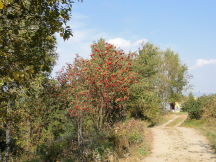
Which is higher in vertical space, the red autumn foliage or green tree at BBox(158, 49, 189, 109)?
green tree at BBox(158, 49, 189, 109)

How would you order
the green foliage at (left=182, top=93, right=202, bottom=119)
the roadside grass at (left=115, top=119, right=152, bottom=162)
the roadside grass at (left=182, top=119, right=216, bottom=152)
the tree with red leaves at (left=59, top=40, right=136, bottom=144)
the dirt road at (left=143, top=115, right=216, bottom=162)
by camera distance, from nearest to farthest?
the dirt road at (left=143, top=115, right=216, bottom=162)
the roadside grass at (left=115, top=119, right=152, bottom=162)
the tree with red leaves at (left=59, top=40, right=136, bottom=144)
the roadside grass at (left=182, top=119, right=216, bottom=152)
the green foliage at (left=182, top=93, right=202, bottom=119)

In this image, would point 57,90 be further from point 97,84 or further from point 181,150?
point 181,150

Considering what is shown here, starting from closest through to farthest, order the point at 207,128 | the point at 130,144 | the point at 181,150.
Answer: the point at 181,150 < the point at 130,144 < the point at 207,128

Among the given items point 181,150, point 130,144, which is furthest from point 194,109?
point 130,144

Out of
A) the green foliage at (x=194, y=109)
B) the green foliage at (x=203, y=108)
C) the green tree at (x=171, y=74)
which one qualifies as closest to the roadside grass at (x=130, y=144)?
the green foliage at (x=203, y=108)

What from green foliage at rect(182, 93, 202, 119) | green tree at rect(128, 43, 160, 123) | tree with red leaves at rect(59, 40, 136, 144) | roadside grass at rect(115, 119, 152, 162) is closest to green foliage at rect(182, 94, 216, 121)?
green foliage at rect(182, 93, 202, 119)

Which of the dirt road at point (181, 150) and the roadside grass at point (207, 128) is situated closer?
the dirt road at point (181, 150)

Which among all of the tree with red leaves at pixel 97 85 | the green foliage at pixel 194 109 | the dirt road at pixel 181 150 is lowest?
the dirt road at pixel 181 150

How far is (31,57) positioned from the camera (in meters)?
4.31

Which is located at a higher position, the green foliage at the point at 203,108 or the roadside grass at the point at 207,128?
the green foliage at the point at 203,108

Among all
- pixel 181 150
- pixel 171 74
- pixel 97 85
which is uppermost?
pixel 171 74

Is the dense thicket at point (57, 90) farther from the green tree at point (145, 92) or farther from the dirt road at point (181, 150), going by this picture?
the dirt road at point (181, 150)

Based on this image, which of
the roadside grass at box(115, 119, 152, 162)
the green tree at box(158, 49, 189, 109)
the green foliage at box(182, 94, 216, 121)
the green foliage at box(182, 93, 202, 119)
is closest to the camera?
the roadside grass at box(115, 119, 152, 162)

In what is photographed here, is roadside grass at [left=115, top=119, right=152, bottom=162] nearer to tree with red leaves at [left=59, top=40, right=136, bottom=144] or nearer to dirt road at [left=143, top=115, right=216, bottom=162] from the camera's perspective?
dirt road at [left=143, top=115, right=216, bottom=162]
